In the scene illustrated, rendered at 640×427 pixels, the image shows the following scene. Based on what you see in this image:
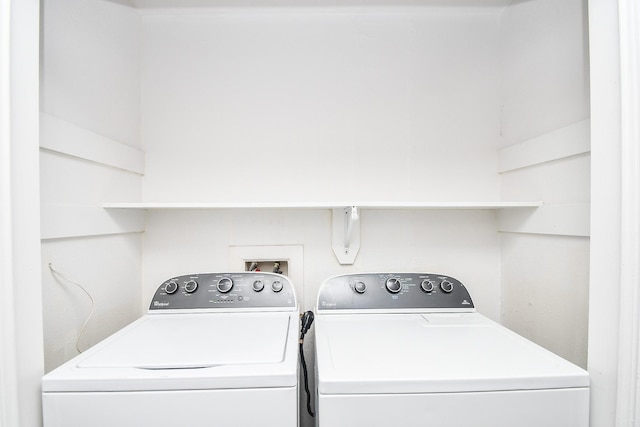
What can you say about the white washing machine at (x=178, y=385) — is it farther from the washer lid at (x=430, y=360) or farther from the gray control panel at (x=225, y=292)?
the gray control panel at (x=225, y=292)

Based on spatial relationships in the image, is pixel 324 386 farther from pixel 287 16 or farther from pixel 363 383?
pixel 287 16

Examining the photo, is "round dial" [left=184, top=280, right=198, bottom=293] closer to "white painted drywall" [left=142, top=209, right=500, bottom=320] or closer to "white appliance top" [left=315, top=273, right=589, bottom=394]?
"white painted drywall" [left=142, top=209, right=500, bottom=320]

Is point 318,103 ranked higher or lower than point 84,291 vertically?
higher

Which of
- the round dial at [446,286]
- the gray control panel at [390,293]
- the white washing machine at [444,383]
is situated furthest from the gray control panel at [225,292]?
the round dial at [446,286]

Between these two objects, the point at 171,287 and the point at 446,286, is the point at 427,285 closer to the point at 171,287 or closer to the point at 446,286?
the point at 446,286

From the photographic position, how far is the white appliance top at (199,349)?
2.34ft

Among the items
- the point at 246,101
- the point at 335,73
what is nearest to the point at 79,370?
the point at 246,101

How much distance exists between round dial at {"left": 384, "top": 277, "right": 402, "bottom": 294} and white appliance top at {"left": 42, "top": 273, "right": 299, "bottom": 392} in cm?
41

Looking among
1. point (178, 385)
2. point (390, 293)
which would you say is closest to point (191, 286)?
point (178, 385)

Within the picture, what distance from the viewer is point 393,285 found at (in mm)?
1239

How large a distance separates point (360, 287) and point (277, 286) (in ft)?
1.16

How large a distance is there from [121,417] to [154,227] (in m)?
0.92

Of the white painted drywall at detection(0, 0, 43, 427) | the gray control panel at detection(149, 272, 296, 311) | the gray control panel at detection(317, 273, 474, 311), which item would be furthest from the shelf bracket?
the white painted drywall at detection(0, 0, 43, 427)

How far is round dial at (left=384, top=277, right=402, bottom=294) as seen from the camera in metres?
1.23
